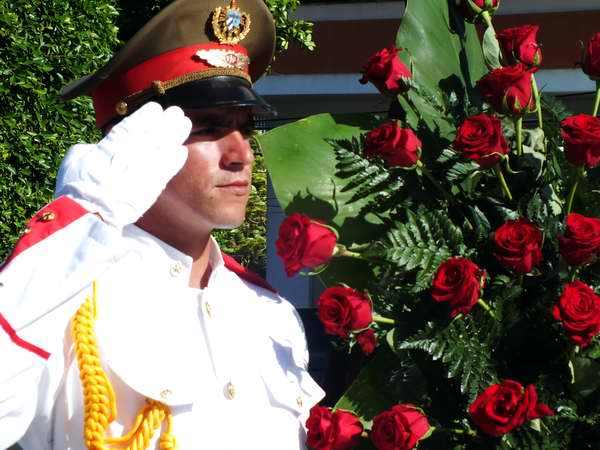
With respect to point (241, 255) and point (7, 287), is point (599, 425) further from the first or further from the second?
point (241, 255)

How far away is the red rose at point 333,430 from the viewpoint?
6.30 ft

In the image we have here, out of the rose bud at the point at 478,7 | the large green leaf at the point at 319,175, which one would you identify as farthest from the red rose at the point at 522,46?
the large green leaf at the point at 319,175

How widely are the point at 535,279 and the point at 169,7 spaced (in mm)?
968

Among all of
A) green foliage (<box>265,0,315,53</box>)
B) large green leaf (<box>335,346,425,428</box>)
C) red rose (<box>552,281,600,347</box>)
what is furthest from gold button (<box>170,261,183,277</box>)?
green foliage (<box>265,0,315,53</box>)

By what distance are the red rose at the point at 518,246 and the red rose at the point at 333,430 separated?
0.43 m

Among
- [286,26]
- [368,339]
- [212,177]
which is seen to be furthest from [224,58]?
[286,26]

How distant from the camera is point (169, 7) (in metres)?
2.19

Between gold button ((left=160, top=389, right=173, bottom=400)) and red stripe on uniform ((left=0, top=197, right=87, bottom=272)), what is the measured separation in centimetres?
39

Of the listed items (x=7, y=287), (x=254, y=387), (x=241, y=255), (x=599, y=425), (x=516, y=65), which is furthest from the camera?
(x=241, y=255)

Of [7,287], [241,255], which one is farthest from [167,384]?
[241,255]

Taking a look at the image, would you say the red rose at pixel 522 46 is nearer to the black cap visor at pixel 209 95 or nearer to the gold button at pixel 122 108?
the black cap visor at pixel 209 95

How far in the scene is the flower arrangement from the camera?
5.93ft

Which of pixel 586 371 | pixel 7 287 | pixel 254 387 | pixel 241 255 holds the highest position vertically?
pixel 7 287

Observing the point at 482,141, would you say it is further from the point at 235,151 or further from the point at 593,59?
the point at 235,151
